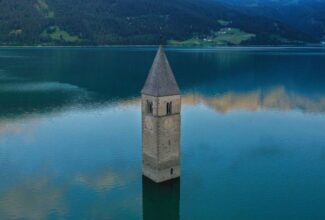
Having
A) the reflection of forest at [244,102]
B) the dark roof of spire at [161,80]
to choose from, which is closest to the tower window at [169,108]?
the dark roof of spire at [161,80]

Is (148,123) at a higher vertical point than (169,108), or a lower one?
lower

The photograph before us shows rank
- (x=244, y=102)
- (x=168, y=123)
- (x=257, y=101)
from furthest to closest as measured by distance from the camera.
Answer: (x=257, y=101), (x=244, y=102), (x=168, y=123)

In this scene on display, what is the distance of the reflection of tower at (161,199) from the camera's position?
3872cm

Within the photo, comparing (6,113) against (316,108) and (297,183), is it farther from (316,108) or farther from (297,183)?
(316,108)

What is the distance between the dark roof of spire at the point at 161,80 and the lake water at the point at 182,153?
987 cm

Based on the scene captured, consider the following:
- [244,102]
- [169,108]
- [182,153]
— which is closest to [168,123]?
[169,108]

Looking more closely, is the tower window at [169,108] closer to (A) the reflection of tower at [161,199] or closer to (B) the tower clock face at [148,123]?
(B) the tower clock face at [148,123]

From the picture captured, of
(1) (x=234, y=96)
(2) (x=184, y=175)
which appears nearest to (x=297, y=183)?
(2) (x=184, y=175)

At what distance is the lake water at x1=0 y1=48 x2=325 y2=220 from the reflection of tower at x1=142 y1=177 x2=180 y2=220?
10 cm

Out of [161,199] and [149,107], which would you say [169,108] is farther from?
[161,199]

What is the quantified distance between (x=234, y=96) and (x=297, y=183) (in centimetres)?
5182

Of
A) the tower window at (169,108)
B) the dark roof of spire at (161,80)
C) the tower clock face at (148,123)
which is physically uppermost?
the dark roof of spire at (161,80)

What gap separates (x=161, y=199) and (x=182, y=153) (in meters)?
14.3

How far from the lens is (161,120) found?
1581 inches
